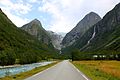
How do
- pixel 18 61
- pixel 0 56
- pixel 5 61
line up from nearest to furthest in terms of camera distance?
→ 1. pixel 0 56
2. pixel 5 61
3. pixel 18 61

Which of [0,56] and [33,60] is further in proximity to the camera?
[33,60]

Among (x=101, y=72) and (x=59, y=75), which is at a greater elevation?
(x=101, y=72)

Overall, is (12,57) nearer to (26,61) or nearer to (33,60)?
(26,61)

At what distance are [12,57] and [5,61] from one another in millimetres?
6553

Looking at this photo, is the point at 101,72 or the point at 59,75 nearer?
the point at 59,75

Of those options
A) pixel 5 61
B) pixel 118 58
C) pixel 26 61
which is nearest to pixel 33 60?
pixel 26 61

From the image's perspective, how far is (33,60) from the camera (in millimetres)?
191875

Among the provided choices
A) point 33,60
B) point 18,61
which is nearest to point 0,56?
point 18,61

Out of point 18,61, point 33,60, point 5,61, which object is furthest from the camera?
point 33,60

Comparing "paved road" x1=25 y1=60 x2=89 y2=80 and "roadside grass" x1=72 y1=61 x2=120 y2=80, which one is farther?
"roadside grass" x1=72 y1=61 x2=120 y2=80

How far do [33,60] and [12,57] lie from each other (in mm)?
60610

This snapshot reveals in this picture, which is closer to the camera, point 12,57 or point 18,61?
point 12,57

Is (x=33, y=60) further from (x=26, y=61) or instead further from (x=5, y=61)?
(x=5, y=61)

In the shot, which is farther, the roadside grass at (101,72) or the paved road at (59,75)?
the roadside grass at (101,72)
